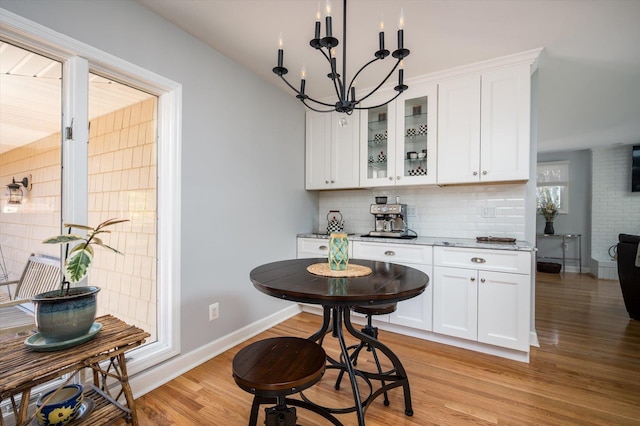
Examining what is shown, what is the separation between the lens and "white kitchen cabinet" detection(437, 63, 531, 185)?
8.15ft

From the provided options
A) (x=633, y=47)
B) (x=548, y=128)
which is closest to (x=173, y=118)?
(x=633, y=47)

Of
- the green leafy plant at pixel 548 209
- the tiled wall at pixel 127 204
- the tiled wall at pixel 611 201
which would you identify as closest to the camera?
the tiled wall at pixel 127 204

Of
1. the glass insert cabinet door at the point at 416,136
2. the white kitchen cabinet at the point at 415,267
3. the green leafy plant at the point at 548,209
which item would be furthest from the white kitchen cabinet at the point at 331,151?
the green leafy plant at the point at 548,209

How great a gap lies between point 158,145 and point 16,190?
81cm

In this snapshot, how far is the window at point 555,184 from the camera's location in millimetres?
6164

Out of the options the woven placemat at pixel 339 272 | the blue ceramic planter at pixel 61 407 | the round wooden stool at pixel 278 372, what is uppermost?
the woven placemat at pixel 339 272

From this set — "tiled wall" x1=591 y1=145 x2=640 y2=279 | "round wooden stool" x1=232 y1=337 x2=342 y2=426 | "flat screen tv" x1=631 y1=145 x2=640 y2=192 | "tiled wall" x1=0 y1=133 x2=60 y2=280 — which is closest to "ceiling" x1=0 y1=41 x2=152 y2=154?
"tiled wall" x1=0 y1=133 x2=60 y2=280

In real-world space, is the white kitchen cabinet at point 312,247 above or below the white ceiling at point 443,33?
below

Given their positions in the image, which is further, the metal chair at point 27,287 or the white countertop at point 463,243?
the white countertop at point 463,243

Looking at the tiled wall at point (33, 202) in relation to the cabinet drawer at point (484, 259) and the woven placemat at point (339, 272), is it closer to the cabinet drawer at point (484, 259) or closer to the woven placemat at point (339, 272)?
the woven placemat at point (339, 272)

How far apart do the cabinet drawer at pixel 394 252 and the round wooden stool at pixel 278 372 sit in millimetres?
1606

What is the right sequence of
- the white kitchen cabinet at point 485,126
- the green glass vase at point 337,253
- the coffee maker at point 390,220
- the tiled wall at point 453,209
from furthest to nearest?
the coffee maker at point 390,220, the tiled wall at point 453,209, the white kitchen cabinet at point 485,126, the green glass vase at point 337,253

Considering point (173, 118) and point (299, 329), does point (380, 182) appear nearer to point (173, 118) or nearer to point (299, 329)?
point (299, 329)

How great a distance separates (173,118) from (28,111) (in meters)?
0.76
